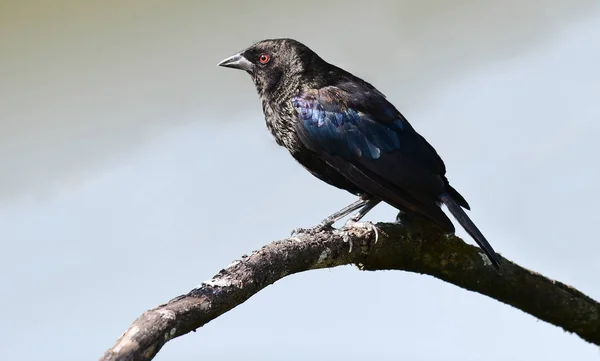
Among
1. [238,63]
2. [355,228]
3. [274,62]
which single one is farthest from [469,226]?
[238,63]

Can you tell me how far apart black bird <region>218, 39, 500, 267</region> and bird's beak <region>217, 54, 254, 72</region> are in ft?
0.65

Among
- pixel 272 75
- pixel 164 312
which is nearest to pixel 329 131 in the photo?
pixel 272 75

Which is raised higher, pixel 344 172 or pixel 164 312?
pixel 344 172

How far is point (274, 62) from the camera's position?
6.18 m

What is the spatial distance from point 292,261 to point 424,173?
1.33 metres

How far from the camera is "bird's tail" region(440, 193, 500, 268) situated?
5008 mm

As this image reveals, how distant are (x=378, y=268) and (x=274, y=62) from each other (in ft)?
5.62

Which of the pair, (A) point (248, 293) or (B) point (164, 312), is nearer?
(B) point (164, 312)

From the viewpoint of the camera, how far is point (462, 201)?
548cm

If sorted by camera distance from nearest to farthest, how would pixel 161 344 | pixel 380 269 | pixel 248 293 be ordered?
pixel 161 344 → pixel 248 293 → pixel 380 269

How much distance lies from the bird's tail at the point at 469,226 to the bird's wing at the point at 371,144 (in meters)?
0.07

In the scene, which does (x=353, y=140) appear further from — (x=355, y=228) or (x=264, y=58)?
(x=264, y=58)

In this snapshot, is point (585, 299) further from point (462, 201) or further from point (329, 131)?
point (329, 131)

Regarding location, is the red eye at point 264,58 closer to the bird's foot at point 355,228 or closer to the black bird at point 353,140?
the black bird at point 353,140
